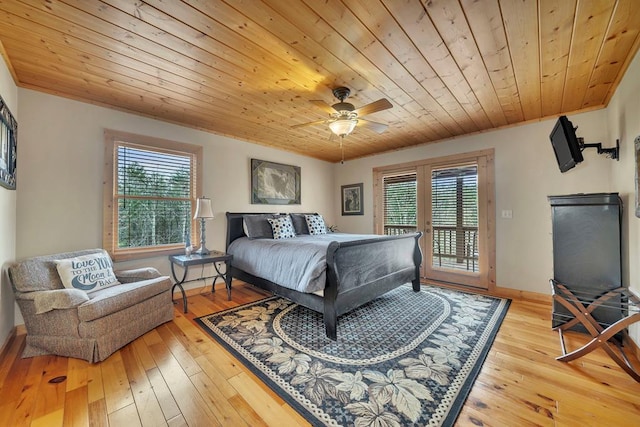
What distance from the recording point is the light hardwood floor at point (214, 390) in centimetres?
142

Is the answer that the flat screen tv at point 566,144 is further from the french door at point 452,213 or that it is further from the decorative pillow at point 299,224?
the decorative pillow at point 299,224

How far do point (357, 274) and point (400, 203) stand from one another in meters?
2.50

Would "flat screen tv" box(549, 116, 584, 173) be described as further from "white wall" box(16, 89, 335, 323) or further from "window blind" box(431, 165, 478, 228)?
"white wall" box(16, 89, 335, 323)

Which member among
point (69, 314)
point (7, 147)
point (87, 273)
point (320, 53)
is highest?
point (320, 53)

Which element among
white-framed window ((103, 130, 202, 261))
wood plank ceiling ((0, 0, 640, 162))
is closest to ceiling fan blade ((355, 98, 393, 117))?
wood plank ceiling ((0, 0, 640, 162))

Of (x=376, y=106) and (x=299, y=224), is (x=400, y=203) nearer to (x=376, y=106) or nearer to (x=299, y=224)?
(x=299, y=224)

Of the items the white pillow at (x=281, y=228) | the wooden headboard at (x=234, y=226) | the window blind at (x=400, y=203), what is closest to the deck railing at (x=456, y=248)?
the window blind at (x=400, y=203)

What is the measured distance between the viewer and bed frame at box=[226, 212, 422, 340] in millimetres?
2344

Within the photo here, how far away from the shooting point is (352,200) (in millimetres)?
5469

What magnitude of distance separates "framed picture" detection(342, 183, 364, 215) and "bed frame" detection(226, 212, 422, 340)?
1.84 metres

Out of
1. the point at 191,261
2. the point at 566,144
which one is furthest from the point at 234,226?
the point at 566,144

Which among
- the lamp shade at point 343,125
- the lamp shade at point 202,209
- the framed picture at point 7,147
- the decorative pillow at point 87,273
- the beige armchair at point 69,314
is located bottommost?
the beige armchair at point 69,314

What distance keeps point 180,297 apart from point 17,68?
9.20ft

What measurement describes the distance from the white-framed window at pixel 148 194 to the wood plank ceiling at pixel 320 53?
1.62ft
